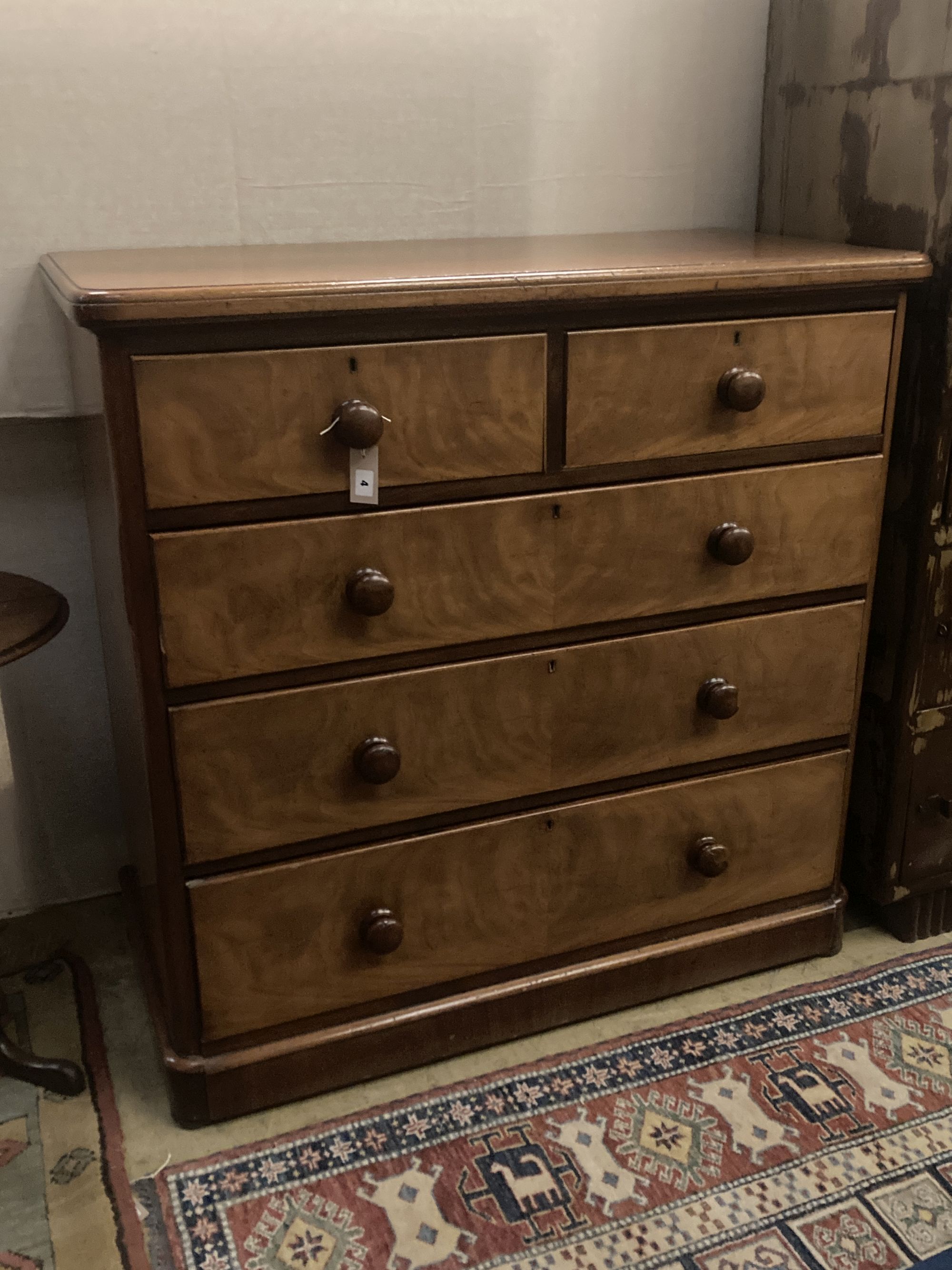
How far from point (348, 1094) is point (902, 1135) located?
2.32 ft

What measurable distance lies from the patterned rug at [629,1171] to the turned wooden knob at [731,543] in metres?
0.67

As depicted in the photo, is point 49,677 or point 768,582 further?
point 49,677

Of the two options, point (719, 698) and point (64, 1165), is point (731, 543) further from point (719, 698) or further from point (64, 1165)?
point (64, 1165)

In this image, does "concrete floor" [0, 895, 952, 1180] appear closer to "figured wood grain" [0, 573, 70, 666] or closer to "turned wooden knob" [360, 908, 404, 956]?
"turned wooden knob" [360, 908, 404, 956]

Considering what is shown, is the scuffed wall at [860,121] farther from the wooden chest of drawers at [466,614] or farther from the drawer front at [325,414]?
the drawer front at [325,414]

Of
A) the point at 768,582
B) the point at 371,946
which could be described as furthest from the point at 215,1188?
the point at 768,582

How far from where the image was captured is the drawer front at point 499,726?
4.44 ft

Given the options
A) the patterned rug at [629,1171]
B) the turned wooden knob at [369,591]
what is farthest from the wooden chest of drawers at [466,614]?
the patterned rug at [629,1171]

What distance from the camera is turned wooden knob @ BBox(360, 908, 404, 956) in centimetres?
146

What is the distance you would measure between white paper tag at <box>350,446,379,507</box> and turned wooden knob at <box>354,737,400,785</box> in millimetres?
294

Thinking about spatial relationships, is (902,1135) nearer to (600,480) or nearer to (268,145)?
(600,480)

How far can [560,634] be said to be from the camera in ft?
4.80

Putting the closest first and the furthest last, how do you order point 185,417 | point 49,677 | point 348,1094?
1. point 185,417
2. point 348,1094
3. point 49,677

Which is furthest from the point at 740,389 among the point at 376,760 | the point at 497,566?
the point at 376,760
